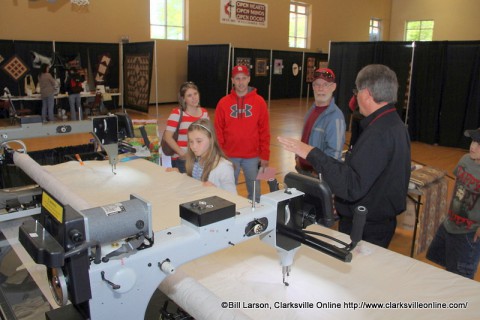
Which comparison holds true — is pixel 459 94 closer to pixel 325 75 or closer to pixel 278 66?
pixel 325 75

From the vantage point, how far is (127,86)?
1202 cm

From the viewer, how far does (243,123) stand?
340 cm

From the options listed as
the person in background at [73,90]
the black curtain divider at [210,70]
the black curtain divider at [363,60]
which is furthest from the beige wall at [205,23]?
the black curtain divider at [363,60]

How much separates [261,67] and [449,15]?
27.4 ft

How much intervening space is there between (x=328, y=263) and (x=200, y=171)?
1.19m

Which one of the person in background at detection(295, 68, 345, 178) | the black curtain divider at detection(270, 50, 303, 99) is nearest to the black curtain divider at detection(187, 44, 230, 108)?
the black curtain divider at detection(270, 50, 303, 99)

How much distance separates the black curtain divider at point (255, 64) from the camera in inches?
544

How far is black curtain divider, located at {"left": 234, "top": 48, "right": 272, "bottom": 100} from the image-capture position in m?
13.8

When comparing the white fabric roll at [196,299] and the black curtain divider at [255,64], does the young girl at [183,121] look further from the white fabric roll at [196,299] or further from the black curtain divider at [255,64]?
the black curtain divider at [255,64]

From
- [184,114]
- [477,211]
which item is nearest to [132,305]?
[477,211]

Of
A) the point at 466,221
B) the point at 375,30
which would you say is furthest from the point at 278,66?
the point at 466,221

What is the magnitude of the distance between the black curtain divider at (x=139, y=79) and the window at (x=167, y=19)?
5.27ft

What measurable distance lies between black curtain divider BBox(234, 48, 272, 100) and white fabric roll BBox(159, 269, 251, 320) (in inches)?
501

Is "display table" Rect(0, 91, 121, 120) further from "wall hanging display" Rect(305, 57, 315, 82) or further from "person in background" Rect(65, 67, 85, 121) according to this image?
"wall hanging display" Rect(305, 57, 315, 82)
